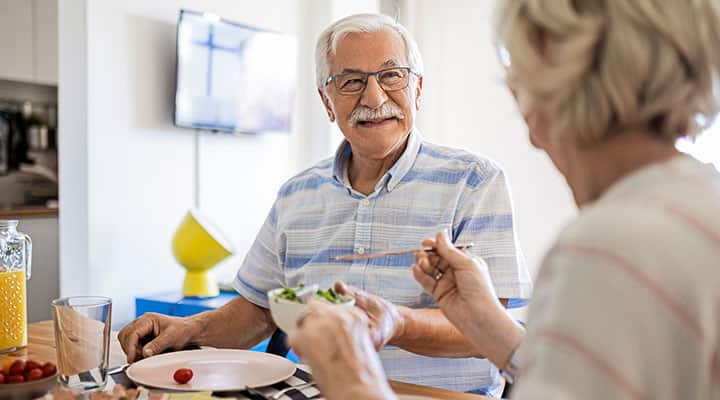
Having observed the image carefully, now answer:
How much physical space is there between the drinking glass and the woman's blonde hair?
83 centimetres

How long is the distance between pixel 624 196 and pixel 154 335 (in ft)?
3.58

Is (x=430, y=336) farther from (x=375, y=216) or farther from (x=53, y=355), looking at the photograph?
(x=53, y=355)

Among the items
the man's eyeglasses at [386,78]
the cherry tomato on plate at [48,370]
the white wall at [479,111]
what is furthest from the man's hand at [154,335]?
the white wall at [479,111]

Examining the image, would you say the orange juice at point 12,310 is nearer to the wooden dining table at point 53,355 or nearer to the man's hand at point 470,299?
the wooden dining table at point 53,355

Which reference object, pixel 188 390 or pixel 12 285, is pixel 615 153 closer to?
pixel 188 390

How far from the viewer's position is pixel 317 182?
5.88ft

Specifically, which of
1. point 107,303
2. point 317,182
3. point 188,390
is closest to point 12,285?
point 107,303

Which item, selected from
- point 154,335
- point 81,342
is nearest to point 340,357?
point 81,342

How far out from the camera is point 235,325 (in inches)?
64.9

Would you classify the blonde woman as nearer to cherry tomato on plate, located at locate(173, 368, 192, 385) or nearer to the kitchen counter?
cherry tomato on plate, located at locate(173, 368, 192, 385)

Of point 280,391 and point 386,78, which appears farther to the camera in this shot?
point 386,78

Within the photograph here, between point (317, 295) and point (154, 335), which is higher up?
point (317, 295)

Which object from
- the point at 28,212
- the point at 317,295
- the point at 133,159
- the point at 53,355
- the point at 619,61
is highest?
the point at 619,61

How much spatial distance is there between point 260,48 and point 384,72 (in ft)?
5.75
